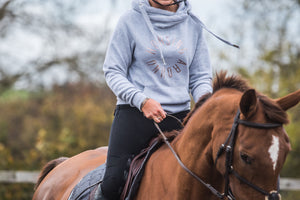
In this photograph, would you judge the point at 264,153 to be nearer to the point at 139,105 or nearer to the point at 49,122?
the point at 139,105

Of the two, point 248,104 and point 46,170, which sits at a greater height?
point 248,104

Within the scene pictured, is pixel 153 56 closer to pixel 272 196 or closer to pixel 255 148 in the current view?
pixel 255 148

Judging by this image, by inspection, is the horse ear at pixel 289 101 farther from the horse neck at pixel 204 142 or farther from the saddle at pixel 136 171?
the saddle at pixel 136 171

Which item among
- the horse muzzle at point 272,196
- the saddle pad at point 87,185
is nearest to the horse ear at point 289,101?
the horse muzzle at point 272,196

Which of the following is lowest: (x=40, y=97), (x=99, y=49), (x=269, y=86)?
(x=40, y=97)

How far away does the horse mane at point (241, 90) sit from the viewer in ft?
7.43

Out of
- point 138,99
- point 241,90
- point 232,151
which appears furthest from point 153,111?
point 232,151

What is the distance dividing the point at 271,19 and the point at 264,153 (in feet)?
38.7

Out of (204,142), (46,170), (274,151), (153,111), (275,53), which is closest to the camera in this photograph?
(274,151)

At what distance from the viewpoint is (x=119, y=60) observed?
319 cm

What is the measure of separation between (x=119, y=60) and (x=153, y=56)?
0.86 feet

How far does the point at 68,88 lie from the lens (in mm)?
15977

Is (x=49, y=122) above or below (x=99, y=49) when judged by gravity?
below

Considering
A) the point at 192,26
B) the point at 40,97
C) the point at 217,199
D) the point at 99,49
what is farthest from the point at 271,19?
the point at 217,199
